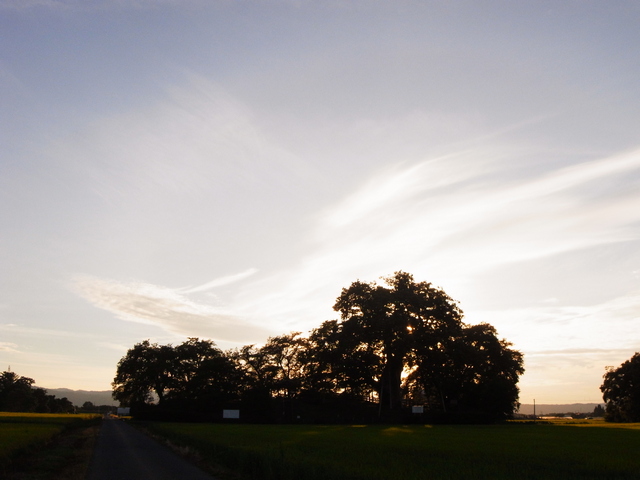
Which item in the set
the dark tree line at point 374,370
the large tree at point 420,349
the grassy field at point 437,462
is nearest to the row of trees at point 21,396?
the dark tree line at point 374,370

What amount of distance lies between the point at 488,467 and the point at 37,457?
884 inches

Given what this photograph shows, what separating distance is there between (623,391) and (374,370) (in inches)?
2024

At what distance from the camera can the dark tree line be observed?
7275cm

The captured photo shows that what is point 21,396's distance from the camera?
142000 millimetres

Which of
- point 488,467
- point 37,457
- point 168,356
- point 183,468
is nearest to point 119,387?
point 168,356

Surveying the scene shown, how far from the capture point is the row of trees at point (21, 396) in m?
140

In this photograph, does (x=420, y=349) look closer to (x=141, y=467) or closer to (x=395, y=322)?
(x=395, y=322)

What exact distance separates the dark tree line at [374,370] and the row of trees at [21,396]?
75031mm

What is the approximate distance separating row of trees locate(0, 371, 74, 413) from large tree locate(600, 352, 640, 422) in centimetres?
14432

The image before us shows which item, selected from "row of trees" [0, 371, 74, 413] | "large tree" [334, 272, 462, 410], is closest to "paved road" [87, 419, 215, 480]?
"large tree" [334, 272, 462, 410]

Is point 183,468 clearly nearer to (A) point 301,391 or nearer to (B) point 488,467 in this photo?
(B) point 488,467

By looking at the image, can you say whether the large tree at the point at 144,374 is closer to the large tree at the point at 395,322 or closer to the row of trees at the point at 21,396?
the large tree at the point at 395,322

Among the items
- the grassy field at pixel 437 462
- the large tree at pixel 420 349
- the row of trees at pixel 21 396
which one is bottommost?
the row of trees at pixel 21 396

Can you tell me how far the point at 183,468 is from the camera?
71.3 ft
